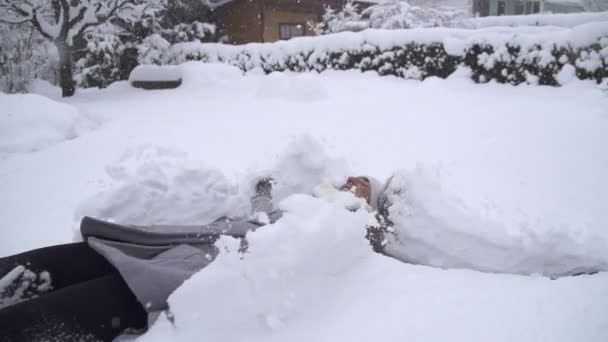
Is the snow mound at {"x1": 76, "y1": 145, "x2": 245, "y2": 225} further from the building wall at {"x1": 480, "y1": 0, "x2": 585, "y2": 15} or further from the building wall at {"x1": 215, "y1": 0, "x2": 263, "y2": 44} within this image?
the building wall at {"x1": 480, "y1": 0, "x2": 585, "y2": 15}

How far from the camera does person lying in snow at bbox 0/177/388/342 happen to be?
1.29m

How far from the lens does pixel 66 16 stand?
10773 millimetres

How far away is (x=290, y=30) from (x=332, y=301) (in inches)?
643

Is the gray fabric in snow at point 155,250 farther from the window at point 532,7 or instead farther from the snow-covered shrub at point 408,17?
the window at point 532,7

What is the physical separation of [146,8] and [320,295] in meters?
12.9

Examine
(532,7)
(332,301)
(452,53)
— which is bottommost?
(332,301)

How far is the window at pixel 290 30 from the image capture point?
16.1 meters

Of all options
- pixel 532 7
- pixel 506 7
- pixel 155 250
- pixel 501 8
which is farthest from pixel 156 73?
pixel 532 7

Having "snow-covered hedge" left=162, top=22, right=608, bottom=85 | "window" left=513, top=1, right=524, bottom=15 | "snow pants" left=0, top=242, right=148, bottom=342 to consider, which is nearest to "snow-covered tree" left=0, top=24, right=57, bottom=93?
"snow-covered hedge" left=162, top=22, right=608, bottom=85

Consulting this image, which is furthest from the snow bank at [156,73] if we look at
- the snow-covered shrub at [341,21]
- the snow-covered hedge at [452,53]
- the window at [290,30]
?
the snow-covered shrub at [341,21]

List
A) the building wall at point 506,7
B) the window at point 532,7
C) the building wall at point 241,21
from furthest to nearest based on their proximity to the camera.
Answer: the window at point 532,7 → the building wall at point 506,7 → the building wall at point 241,21

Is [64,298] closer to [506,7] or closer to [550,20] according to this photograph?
[550,20]

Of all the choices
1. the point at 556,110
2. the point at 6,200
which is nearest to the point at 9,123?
the point at 6,200

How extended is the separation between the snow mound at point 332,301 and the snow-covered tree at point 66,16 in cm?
1201
